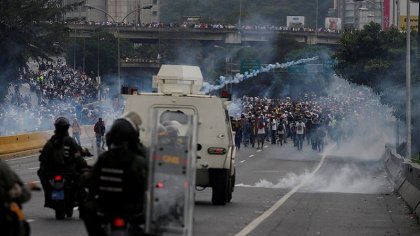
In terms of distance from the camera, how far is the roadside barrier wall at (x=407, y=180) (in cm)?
2595

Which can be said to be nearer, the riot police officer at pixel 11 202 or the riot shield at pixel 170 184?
the riot police officer at pixel 11 202

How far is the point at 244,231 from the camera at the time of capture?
19875 mm

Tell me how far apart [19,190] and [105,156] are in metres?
0.94

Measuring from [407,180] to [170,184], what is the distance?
1941 cm

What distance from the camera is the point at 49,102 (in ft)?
290

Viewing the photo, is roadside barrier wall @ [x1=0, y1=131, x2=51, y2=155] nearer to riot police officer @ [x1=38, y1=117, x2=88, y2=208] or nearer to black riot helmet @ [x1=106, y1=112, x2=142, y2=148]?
riot police officer @ [x1=38, y1=117, x2=88, y2=208]

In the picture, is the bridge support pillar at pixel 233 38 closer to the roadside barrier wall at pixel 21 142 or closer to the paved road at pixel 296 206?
the roadside barrier wall at pixel 21 142

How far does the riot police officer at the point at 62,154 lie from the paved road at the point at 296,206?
82 centimetres

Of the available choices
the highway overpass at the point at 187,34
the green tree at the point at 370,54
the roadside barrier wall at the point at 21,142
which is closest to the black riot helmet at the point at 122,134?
the roadside barrier wall at the point at 21,142

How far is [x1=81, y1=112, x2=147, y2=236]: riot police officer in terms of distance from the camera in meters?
11.5

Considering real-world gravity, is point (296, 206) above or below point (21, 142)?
above

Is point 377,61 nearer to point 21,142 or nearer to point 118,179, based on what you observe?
point 21,142

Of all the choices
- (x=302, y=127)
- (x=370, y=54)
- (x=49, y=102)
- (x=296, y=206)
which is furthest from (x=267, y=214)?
(x=49, y=102)

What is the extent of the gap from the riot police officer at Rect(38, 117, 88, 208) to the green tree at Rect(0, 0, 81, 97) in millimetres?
54393
